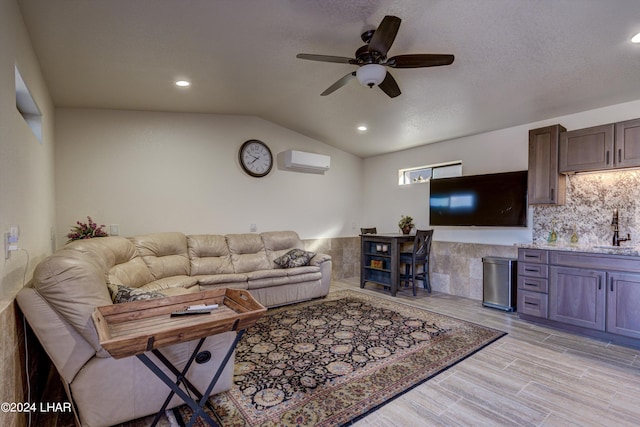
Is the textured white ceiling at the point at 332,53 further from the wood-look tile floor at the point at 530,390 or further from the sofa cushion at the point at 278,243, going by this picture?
the wood-look tile floor at the point at 530,390

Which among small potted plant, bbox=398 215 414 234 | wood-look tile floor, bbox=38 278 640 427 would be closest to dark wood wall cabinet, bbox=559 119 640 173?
wood-look tile floor, bbox=38 278 640 427

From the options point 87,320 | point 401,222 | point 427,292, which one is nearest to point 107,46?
point 87,320

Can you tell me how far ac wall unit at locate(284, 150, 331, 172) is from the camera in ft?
16.1

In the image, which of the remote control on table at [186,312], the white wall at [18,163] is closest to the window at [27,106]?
the white wall at [18,163]

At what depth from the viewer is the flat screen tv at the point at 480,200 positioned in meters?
3.91

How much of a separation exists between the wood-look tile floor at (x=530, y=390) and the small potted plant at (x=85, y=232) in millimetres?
2100

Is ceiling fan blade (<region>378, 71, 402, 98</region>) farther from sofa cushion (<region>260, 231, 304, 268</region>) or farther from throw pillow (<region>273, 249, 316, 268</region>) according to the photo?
sofa cushion (<region>260, 231, 304, 268</region>)

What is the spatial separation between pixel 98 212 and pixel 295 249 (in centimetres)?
260

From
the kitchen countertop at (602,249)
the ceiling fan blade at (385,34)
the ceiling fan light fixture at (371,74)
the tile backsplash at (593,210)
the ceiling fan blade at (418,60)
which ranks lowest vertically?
the kitchen countertop at (602,249)

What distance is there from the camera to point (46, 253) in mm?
2721

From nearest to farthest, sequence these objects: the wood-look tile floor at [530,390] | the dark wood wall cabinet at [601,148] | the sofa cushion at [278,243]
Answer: the wood-look tile floor at [530,390] < the dark wood wall cabinet at [601,148] < the sofa cushion at [278,243]

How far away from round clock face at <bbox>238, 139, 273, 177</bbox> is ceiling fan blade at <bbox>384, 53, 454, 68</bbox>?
9.59 ft

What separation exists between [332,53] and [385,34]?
0.91 meters

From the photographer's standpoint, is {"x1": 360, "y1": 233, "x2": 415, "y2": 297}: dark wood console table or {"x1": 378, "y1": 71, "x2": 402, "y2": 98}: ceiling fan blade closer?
{"x1": 378, "y1": 71, "x2": 402, "y2": 98}: ceiling fan blade
